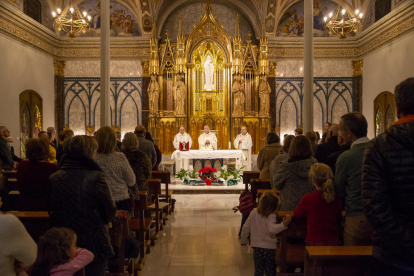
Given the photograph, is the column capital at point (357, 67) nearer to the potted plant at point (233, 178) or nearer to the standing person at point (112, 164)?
the potted plant at point (233, 178)

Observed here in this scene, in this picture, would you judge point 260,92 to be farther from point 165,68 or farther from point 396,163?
point 396,163

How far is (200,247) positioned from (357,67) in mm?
11760

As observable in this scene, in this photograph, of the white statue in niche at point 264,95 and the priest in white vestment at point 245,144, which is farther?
the white statue in niche at point 264,95

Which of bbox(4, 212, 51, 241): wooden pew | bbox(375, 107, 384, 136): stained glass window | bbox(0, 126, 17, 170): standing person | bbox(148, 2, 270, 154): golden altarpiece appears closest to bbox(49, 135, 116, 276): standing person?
bbox(4, 212, 51, 241): wooden pew

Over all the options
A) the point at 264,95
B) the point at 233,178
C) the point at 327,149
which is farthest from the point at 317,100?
the point at 327,149

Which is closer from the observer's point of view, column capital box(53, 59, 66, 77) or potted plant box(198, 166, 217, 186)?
potted plant box(198, 166, 217, 186)

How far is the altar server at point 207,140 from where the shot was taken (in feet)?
40.0

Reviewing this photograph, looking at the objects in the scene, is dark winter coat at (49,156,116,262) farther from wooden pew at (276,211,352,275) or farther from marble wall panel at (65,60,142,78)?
marble wall panel at (65,60,142,78)

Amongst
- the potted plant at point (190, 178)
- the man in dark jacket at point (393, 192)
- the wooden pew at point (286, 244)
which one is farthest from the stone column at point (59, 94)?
the man in dark jacket at point (393, 192)

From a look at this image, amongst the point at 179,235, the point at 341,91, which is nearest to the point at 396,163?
the point at 179,235

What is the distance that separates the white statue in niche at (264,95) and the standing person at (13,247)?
12.5 meters

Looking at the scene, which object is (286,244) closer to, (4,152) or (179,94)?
(4,152)

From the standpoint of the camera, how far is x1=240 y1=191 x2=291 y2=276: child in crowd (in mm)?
3447

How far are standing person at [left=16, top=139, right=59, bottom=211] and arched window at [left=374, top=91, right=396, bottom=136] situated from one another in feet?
35.0
